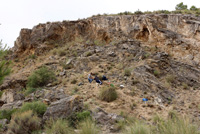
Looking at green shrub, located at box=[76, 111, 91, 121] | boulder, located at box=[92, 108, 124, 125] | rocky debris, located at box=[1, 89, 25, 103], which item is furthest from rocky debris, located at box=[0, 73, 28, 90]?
boulder, located at box=[92, 108, 124, 125]

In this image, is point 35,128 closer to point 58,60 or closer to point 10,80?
point 10,80

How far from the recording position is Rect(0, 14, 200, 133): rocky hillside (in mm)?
6871

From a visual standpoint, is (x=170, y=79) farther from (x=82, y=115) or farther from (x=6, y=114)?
(x=6, y=114)

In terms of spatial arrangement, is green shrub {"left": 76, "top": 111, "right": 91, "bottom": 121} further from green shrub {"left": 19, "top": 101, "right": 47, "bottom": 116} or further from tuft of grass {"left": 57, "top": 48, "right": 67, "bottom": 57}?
tuft of grass {"left": 57, "top": 48, "right": 67, "bottom": 57}

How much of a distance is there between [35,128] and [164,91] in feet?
23.2

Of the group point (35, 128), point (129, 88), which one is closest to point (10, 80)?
point (35, 128)

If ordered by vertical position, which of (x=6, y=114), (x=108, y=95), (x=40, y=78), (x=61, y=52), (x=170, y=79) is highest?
(x=61, y=52)

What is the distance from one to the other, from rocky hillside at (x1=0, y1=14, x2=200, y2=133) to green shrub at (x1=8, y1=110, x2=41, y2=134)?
0.40 meters

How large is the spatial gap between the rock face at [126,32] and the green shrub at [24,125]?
35.5 ft

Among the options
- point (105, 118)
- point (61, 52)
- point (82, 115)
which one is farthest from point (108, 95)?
point (61, 52)

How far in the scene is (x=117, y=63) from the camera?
11156 millimetres

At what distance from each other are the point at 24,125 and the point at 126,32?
11.9m

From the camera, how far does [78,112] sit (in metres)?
5.10

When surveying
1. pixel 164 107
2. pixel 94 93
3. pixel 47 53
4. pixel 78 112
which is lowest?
pixel 164 107
